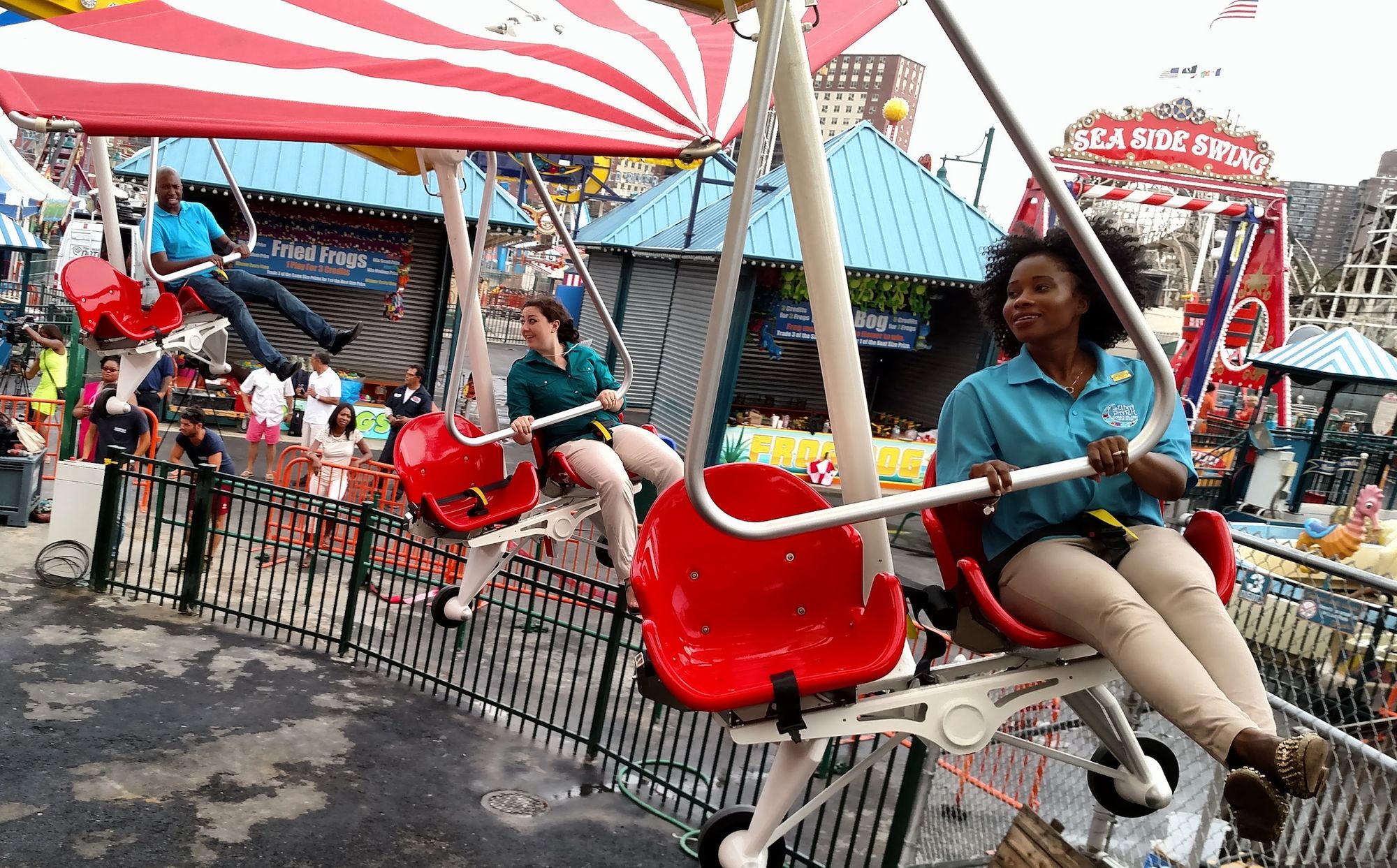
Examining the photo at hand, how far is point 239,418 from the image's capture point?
17.0 meters

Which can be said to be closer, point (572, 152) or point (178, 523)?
point (572, 152)

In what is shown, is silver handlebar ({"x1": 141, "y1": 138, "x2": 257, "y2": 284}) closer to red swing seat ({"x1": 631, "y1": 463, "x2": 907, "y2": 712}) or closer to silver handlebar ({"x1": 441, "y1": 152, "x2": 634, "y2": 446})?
silver handlebar ({"x1": 441, "y1": 152, "x2": 634, "y2": 446})

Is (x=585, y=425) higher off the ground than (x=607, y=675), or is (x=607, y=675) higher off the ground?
(x=585, y=425)

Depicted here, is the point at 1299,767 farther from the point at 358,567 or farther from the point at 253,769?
the point at 358,567

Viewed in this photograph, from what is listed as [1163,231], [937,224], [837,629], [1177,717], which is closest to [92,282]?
[837,629]

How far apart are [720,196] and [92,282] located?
16.2 metres

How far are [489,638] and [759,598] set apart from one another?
20.9 ft

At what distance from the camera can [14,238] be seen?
1789 centimetres

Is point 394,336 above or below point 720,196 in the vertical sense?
below

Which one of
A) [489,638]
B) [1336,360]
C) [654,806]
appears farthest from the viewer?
[1336,360]

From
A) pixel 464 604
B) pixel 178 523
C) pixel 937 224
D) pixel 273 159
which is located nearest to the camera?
pixel 464 604

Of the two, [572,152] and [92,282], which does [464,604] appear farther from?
[572,152]

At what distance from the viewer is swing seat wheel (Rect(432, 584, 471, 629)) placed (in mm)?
5887

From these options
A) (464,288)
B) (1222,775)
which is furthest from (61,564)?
(1222,775)
